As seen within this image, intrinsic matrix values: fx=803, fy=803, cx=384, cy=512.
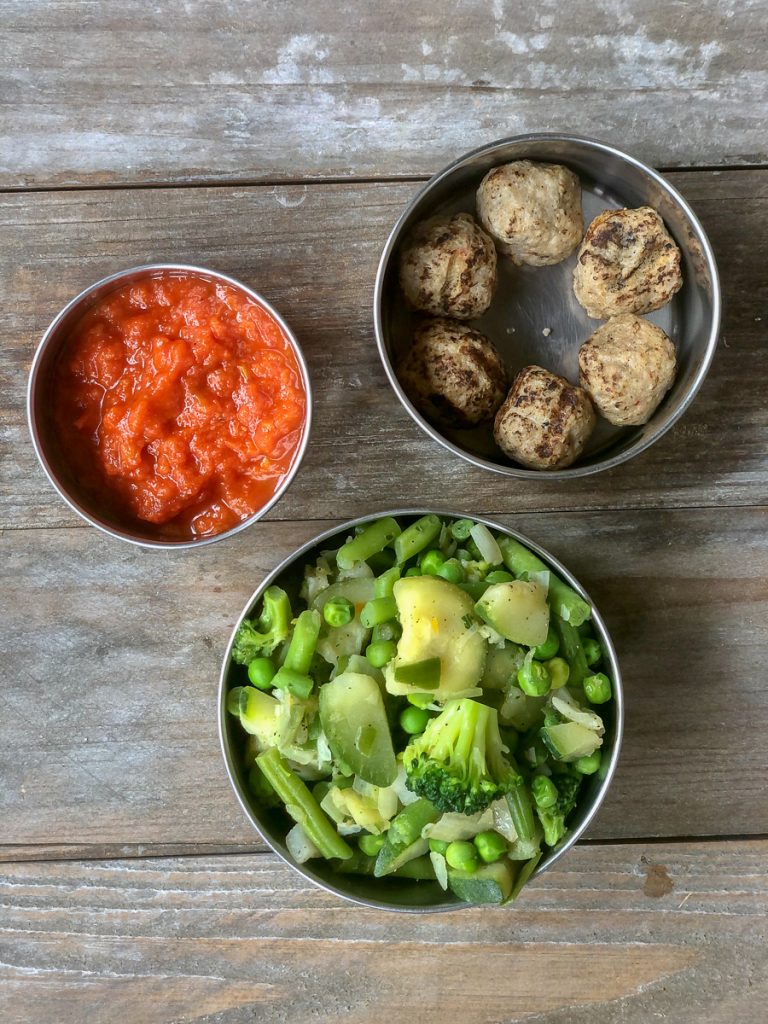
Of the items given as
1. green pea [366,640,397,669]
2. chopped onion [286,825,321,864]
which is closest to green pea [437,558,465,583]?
green pea [366,640,397,669]

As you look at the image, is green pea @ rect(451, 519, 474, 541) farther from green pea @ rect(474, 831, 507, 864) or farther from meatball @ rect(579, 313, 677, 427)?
green pea @ rect(474, 831, 507, 864)

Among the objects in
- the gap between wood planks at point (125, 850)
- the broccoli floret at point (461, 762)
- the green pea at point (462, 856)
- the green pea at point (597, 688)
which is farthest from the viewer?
the gap between wood planks at point (125, 850)

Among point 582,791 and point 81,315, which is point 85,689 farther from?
point 582,791

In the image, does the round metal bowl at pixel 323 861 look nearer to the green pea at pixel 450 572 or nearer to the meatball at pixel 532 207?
the green pea at pixel 450 572

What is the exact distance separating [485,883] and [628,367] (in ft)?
4.41

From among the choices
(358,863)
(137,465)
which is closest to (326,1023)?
(358,863)

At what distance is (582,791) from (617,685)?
340 mm

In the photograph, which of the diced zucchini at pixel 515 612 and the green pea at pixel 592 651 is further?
the green pea at pixel 592 651

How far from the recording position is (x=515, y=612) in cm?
196

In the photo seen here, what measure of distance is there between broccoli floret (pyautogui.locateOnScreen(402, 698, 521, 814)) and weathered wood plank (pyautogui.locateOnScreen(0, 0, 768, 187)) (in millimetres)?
1557

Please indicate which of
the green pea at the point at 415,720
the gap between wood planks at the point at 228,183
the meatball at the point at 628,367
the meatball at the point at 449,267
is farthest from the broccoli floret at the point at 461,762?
the gap between wood planks at the point at 228,183

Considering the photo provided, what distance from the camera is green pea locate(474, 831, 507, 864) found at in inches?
77.2

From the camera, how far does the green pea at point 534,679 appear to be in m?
1.95

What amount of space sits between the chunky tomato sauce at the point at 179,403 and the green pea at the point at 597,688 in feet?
3.12
